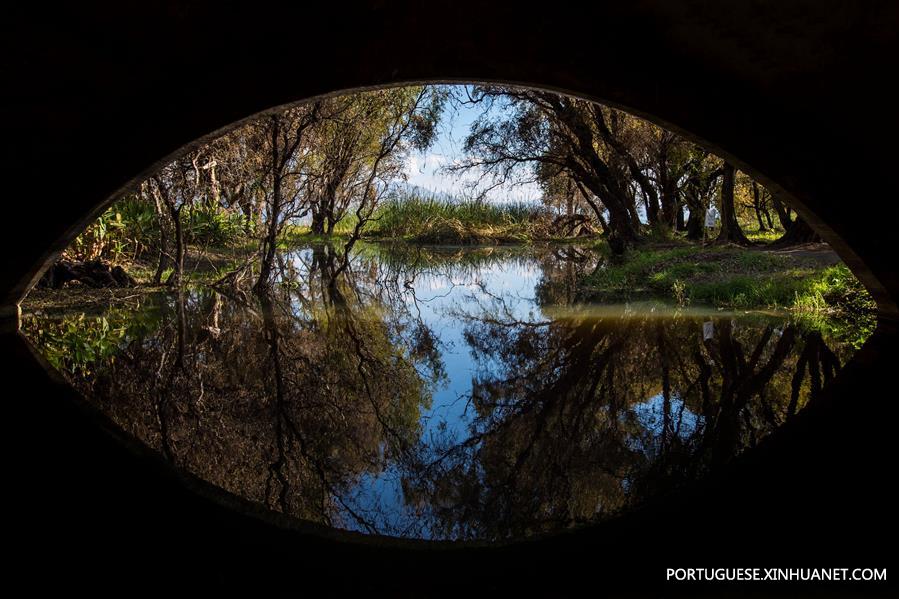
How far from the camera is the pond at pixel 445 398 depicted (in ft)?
8.32

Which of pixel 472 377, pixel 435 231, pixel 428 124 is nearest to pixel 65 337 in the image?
pixel 472 377

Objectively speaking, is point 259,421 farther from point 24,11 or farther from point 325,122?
point 325,122

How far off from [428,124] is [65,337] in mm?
7954

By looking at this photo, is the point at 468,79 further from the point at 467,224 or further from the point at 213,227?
the point at 467,224

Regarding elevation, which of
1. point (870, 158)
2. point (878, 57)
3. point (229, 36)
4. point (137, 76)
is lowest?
point (870, 158)

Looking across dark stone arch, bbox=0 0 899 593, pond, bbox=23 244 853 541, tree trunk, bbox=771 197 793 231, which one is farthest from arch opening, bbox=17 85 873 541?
tree trunk, bbox=771 197 793 231

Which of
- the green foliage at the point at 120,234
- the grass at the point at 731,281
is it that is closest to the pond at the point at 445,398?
the grass at the point at 731,281

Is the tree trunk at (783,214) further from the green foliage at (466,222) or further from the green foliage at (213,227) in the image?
the green foliage at (213,227)

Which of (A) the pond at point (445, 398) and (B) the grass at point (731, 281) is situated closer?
(A) the pond at point (445, 398)

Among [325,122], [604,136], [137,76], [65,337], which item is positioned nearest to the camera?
[137,76]

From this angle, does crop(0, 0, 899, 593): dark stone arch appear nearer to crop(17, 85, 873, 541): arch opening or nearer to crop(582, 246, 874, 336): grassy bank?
crop(17, 85, 873, 541): arch opening

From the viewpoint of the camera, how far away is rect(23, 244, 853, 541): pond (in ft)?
8.32

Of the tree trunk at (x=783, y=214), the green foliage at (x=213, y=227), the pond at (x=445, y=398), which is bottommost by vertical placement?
the pond at (x=445, y=398)

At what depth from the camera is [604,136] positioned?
12586 mm
